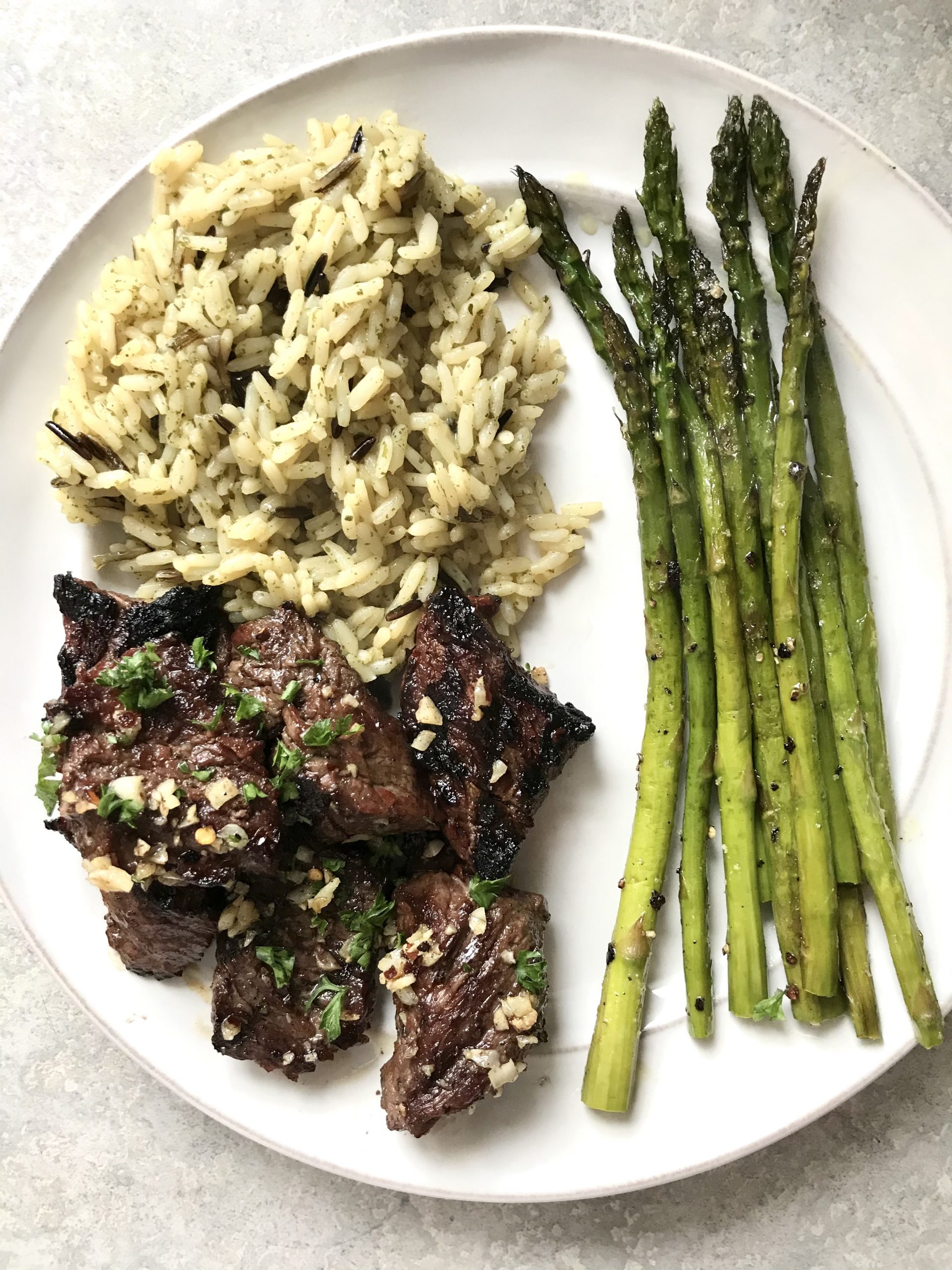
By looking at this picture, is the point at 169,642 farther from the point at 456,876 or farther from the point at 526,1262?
the point at 526,1262

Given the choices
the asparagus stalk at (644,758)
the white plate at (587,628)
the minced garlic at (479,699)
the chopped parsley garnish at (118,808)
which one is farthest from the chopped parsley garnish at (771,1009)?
the chopped parsley garnish at (118,808)

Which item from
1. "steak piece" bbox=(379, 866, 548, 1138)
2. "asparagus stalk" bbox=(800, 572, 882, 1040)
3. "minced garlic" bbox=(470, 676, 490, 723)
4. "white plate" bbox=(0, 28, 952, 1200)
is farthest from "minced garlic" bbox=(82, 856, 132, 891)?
"asparagus stalk" bbox=(800, 572, 882, 1040)

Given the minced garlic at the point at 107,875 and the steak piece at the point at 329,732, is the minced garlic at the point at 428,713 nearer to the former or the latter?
the steak piece at the point at 329,732

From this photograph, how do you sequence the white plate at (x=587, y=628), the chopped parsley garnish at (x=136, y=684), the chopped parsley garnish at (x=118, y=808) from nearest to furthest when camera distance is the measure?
the chopped parsley garnish at (x=118, y=808)
the chopped parsley garnish at (x=136, y=684)
the white plate at (x=587, y=628)

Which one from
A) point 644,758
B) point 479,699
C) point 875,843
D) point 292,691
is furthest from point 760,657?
point 292,691

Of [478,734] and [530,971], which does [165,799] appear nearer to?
[478,734]

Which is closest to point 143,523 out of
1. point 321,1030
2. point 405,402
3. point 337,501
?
point 337,501
